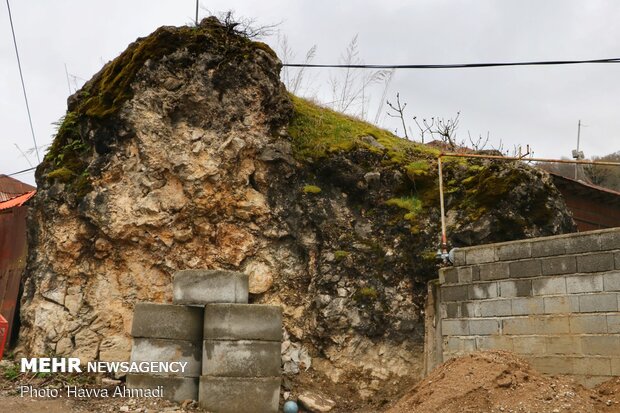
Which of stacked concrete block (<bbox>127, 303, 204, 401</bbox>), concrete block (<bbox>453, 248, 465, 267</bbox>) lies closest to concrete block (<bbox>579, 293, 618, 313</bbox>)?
concrete block (<bbox>453, 248, 465, 267</bbox>)

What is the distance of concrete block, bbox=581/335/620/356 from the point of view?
6406mm

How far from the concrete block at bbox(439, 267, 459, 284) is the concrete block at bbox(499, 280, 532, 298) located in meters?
0.69

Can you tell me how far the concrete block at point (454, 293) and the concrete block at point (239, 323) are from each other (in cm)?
233

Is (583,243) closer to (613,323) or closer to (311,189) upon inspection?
(613,323)

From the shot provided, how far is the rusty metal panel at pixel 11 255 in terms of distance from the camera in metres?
9.49

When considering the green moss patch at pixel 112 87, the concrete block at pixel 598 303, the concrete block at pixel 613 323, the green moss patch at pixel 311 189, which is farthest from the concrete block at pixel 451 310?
the green moss patch at pixel 112 87

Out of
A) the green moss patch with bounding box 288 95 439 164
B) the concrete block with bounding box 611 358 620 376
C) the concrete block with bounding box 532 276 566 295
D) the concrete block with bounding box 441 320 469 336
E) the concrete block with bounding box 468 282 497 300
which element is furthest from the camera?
the green moss patch with bounding box 288 95 439 164

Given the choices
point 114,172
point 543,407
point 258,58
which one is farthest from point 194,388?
point 258,58

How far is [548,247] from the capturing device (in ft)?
23.2

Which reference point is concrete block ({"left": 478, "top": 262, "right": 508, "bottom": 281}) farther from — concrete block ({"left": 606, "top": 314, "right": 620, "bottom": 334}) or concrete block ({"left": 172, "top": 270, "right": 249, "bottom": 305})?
concrete block ({"left": 172, "top": 270, "right": 249, "bottom": 305})

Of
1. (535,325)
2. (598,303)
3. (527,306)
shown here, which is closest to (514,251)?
(527,306)

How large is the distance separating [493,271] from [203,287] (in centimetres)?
366

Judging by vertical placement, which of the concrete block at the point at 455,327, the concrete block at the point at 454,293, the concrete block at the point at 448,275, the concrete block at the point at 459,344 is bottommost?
the concrete block at the point at 459,344

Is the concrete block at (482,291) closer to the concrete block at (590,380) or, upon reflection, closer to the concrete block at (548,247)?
the concrete block at (548,247)
